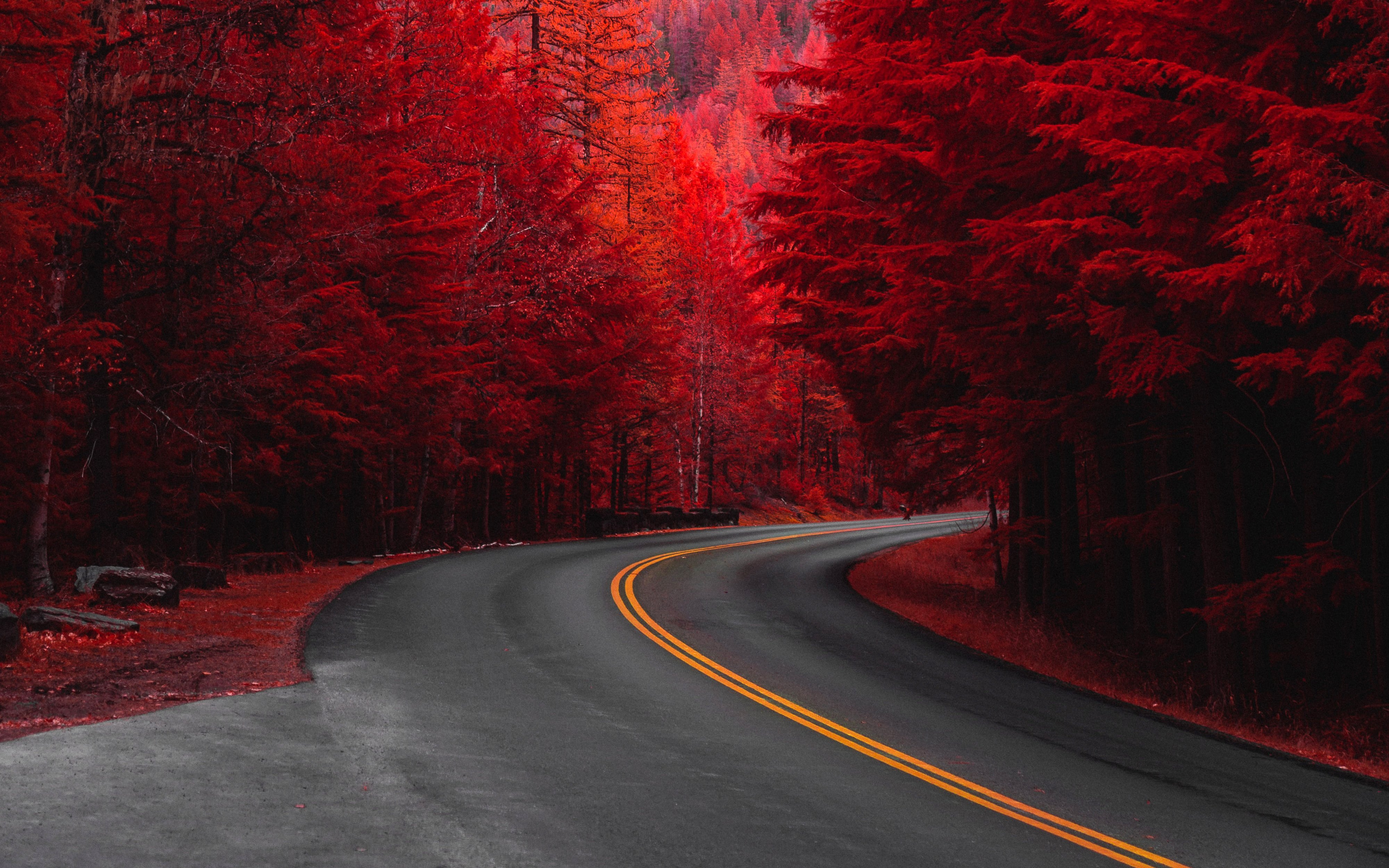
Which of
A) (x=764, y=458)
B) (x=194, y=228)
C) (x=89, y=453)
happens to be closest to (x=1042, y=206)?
(x=194, y=228)

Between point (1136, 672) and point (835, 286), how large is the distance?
7.67 m

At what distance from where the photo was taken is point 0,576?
773 inches

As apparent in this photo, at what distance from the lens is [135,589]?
496 inches

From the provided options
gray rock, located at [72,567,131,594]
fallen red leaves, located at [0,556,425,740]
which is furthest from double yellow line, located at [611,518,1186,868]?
gray rock, located at [72,567,131,594]

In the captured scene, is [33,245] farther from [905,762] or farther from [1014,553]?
[1014,553]

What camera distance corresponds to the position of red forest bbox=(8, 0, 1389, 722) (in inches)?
343

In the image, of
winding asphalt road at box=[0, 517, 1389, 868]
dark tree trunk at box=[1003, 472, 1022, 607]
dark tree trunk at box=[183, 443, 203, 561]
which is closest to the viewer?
winding asphalt road at box=[0, 517, 1389, 868]

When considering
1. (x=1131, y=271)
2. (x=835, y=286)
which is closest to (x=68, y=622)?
(x=1131, y=271)

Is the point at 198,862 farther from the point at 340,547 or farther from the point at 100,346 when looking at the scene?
the point at 340,547

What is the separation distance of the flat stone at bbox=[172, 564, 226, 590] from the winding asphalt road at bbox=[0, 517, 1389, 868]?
4.60 m

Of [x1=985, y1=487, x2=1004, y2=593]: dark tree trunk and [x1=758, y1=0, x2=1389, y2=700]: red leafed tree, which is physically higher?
[x1=758, y1=0, x2=1389, y2=700]: red leafed tree

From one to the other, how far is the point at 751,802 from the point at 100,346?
1103 cm

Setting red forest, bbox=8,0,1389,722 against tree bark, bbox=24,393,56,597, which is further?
tree bark, bbox=24,393,56,597

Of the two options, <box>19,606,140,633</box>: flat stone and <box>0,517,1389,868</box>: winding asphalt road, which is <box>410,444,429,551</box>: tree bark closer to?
<box>0,517,1389,868</box>: winding asphalt road
